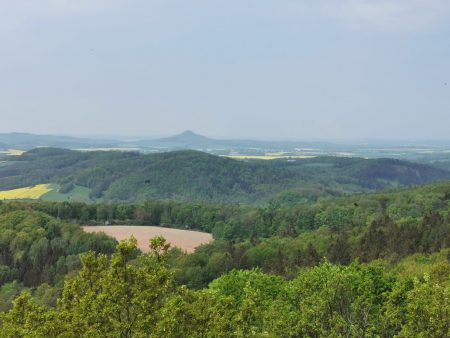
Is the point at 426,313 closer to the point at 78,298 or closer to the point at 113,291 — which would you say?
the point at 113,291

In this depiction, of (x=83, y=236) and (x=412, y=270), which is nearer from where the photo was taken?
(x=412, y=270)

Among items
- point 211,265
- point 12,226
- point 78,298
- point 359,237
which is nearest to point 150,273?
point 78,298

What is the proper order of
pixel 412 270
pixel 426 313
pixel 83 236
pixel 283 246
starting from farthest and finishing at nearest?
pixel 83 236 < pixel 283 246 < pixel 412 270 < pixel 426 313

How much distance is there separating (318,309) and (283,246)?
119 m

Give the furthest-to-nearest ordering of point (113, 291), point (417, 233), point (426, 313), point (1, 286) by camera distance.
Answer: point (1, 286) → point (417, 233) → point (426, 313) → point (113, 291)

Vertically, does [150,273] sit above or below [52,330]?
above

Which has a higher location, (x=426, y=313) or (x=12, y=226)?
(x=426, y=313)

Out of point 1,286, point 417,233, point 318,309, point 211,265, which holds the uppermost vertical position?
point 318,309

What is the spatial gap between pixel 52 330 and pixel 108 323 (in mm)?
2814

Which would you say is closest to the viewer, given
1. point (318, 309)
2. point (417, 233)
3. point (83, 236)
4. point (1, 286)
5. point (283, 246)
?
point (318, 309)

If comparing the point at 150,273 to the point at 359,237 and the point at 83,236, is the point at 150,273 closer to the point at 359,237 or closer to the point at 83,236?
the point at 359,237

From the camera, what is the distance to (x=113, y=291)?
84.3ft

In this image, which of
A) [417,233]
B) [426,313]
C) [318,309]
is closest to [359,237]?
[417,233]

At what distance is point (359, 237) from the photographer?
150 m
